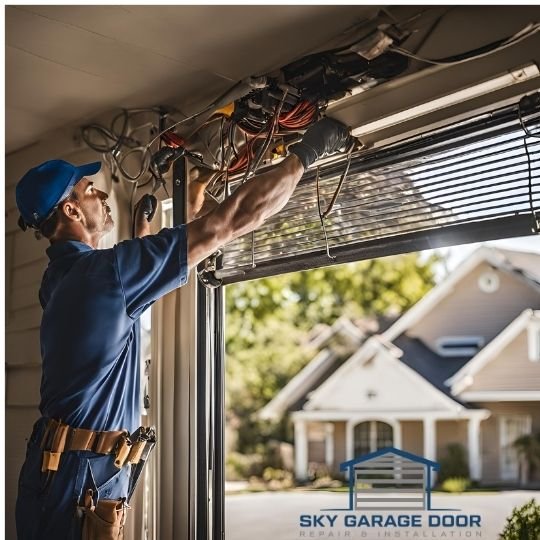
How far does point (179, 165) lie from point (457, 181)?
81 cm

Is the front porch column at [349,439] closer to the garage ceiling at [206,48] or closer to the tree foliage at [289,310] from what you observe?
the tree foliage at [289,310]

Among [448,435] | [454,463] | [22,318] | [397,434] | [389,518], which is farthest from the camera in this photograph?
[397,434]

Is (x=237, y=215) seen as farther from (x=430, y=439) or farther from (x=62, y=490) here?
(x=430, y=439)

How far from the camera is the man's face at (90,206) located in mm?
1851

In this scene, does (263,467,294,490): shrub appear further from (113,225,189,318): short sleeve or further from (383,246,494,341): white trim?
(113,225,189,318): short sleeve

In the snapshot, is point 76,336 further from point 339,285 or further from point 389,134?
point 339,285

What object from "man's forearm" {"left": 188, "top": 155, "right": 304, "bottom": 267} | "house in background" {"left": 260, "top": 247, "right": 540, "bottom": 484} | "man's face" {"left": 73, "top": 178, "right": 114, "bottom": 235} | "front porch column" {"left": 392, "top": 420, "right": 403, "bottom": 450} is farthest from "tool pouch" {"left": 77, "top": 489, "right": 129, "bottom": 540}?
"front porch column" {"left": 392, "top": 420, "right": 403, "bottom": 450}

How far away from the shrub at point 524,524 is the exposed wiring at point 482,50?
1390 mm

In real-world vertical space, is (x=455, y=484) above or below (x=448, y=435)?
below

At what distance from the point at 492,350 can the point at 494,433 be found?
2.02 meters

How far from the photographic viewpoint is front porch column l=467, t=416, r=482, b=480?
7758 millimetres

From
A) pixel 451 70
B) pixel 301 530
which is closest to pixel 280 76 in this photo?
pixel 451 70

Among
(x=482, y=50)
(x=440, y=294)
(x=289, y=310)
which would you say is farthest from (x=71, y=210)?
(x=289, y=310)

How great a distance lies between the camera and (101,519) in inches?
63.1
